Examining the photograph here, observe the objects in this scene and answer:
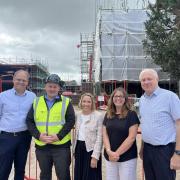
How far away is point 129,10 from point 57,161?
24302 mm

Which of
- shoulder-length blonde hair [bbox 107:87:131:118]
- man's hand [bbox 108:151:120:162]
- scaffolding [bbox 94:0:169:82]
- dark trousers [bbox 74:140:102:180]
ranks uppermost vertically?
scaffolding [bbox 94:0:169:82]

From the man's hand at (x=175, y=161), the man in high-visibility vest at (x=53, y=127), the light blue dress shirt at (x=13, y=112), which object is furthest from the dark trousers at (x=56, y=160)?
the man's hand at (x=175, y=161)

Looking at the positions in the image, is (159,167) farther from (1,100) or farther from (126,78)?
(126,78)

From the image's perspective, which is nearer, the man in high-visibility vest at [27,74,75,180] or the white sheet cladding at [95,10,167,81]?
the man in high-visibility vest at [27,74,75,180]

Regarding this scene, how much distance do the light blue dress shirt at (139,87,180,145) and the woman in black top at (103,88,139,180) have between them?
27 cm

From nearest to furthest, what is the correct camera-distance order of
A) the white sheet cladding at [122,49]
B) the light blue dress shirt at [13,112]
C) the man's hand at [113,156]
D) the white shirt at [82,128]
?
1. the man's hand at [113,156]
2. the white shirt at [82,128]
3. the light blue dress shirt at [13,112]
4. the white sheet cladding at [122,49]

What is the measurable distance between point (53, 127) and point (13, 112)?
64 centimetres

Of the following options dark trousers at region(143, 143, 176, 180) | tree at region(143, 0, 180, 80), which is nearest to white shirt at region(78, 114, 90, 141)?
dark trousers at region(143, 143, 176, 180)

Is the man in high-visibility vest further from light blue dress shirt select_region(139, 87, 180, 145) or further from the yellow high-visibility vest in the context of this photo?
light blue dress shirt select_region(139, 87, 180, 145)

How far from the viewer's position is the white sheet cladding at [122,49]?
84.4 feet

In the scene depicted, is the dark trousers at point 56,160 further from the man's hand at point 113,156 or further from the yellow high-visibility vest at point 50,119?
the man's hand at point 113,156

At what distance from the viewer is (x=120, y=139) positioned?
405 centimetres

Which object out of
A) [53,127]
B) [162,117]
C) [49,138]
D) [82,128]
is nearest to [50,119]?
[53,127]

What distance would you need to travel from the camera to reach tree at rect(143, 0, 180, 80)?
67.6ft
